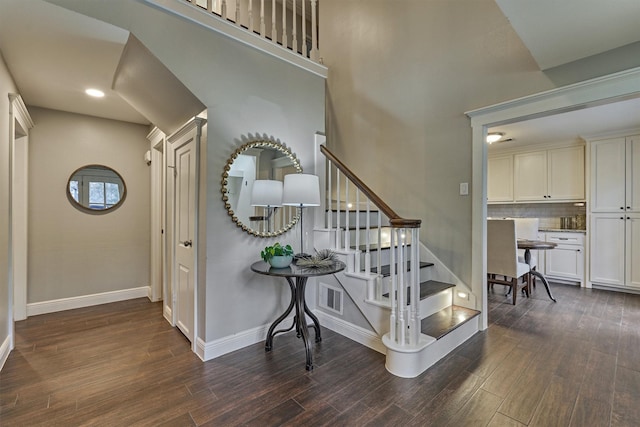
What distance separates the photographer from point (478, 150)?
2.70 meters

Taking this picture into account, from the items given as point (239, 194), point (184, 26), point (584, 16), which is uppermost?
point (184, 26)

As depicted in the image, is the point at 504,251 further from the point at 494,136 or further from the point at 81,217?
the point at 81,217

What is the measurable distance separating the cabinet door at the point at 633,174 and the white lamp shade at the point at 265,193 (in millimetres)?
4803

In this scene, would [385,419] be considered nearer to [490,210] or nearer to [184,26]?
[184,26]

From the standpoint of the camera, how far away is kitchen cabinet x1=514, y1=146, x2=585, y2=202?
176 inches

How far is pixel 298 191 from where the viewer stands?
2234 mm

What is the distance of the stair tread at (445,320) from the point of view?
2279mm

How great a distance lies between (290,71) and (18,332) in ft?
11.7

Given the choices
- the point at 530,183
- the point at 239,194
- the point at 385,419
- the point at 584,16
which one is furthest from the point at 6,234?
the point at 530,183

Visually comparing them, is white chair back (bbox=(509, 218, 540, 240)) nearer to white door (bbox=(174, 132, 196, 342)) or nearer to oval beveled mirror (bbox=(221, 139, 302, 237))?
oval beveled mirror (bbox=(221, 139, 302, 237))

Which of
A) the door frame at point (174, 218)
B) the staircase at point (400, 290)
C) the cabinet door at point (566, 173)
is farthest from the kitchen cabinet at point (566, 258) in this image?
the door frame at point (174, 218)

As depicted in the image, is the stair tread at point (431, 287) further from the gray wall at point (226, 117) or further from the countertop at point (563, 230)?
the countertop at point (563, 230)

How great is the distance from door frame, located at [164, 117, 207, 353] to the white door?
0.04m

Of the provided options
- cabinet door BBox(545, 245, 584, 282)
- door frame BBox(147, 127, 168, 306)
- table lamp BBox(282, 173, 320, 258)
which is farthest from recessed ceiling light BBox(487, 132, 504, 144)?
door frame BBox(147, 127, 168, 306)
